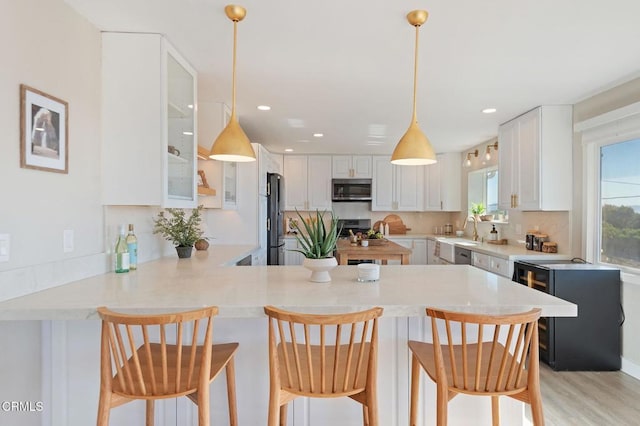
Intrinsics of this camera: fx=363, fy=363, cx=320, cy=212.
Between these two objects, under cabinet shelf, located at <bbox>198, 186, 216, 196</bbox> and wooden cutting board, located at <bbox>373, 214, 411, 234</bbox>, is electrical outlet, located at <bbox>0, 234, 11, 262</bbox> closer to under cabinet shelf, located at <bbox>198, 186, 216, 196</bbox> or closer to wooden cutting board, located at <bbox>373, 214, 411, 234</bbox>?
under cabinet shelf, located at <bbox>198, 186, 216, 196</bbox>

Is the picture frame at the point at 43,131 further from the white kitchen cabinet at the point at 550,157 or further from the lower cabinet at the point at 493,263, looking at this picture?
the white kitchen cabinet at the point at 550,157

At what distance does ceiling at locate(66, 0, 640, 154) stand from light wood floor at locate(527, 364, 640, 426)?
7.34 feet

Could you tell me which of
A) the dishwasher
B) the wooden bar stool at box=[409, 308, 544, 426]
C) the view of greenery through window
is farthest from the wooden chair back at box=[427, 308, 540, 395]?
the dishwasher

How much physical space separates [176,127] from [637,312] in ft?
11.7

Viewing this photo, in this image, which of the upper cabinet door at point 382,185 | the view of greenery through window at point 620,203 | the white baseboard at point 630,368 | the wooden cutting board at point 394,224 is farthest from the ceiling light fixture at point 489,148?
the white baseboard at point 630,368

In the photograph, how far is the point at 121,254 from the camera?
2146 millimetres

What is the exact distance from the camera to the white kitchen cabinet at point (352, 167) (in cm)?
632

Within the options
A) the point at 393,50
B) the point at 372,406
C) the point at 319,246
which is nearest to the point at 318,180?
the point at 393,50

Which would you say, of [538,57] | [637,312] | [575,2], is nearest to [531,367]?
[575,2]

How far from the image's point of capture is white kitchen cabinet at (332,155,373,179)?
6.32 metres

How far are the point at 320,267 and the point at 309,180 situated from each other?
459cm

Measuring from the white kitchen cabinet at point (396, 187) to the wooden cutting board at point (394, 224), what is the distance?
315 mm

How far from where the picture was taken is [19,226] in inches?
59.7

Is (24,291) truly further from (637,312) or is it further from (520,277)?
(637,312)
